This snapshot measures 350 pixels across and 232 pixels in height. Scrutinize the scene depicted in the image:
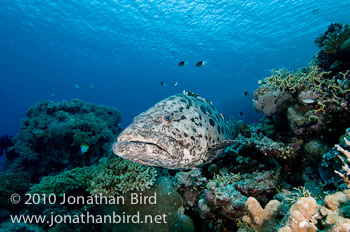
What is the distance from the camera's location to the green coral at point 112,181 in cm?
456

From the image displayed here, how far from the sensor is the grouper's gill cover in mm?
2945

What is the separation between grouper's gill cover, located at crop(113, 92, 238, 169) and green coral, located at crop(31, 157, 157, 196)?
124 centimetres

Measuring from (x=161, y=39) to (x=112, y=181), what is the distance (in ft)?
127

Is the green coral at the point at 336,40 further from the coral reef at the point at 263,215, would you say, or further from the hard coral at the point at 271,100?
the coral reef at the point at 263,215

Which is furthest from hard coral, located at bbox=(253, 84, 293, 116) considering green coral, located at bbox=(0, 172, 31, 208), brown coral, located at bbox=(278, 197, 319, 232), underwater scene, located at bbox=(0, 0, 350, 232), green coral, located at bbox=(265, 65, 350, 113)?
green coral, located at bbox=(0, 172, 31, 208)

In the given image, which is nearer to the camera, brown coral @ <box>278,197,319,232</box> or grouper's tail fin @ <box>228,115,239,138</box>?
brown coral @ <box>278,197,319,232</box>

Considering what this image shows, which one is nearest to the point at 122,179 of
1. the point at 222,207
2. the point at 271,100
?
the point at 222,207

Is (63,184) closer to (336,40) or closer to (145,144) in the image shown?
(145,144)

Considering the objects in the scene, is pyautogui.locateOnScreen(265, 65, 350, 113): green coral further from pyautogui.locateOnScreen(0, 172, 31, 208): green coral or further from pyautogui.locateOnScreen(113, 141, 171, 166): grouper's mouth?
pyautogui.locateOnScreen(0, 172, 31, 208): green coral

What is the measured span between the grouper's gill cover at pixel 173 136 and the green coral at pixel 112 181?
1.24 m

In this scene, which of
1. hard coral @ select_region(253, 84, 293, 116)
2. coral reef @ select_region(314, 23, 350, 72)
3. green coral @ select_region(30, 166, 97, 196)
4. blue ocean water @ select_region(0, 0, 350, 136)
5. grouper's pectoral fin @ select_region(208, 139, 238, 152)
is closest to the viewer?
grouper's pectoral fin @ select_region(208, 139, 238, 152)

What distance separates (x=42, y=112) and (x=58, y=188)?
772cm

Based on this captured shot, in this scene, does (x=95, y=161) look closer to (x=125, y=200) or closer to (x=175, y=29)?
(x=125, y=200)

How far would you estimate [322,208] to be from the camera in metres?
1.86
